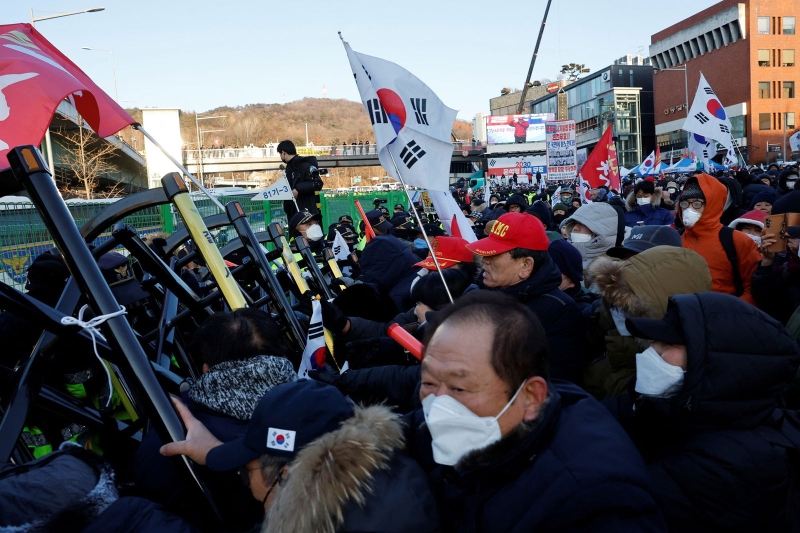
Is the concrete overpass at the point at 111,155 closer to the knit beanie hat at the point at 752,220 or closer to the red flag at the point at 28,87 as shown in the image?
the red flag at the point at 28,87

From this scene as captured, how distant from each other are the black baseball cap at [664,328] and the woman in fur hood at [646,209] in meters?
6.88

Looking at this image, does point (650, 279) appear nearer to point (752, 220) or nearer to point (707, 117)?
point (752, 220)

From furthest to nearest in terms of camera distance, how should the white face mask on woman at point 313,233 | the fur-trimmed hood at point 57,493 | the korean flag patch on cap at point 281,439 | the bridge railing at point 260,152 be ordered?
the bridge railing at point 260,152, the white face mask on woman at point 313,233, the korean flag patch on cap at point 281,439, the fur-trimmed hood at point 57,493

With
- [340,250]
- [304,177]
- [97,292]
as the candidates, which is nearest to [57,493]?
[97,292]

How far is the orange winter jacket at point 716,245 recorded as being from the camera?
5137mm

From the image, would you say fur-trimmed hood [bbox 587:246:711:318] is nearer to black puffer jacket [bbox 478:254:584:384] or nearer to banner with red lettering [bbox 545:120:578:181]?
black puffer jacket [bbox 478:254:584:384]

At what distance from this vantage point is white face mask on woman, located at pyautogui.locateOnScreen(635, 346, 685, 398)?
224cm

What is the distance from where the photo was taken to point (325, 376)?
305cm

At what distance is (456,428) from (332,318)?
1714 mm

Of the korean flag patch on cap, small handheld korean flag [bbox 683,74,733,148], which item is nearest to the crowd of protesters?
the korean flag patch on cap

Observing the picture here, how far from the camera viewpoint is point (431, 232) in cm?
1053

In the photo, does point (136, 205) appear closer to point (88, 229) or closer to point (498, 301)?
point (88, 229)

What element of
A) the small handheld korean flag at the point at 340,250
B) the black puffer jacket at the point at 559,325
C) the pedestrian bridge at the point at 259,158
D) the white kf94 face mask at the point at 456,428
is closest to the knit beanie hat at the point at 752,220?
the black puffer jacket at the point at 559,325

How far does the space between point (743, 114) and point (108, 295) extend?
282 ft
